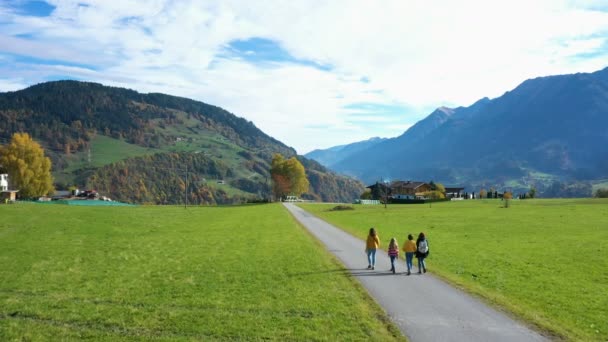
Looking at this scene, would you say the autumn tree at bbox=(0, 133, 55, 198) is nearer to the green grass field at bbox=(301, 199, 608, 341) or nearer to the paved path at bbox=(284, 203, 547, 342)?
the green grass field at bbox=(301, 199, 608, 341)

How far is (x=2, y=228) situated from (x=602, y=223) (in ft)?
215

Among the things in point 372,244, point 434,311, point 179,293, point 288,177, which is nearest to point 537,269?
point 372,244

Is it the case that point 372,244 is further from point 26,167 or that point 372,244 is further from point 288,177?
point 288,177

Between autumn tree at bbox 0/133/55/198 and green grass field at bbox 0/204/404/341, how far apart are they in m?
92.7

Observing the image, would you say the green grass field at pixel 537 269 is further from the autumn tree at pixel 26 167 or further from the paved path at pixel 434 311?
the autumn tree at pixel 26 167

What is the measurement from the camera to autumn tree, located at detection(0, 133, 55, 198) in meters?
118

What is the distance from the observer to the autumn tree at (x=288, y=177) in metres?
152

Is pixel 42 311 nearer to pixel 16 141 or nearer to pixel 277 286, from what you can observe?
pixel 277 286

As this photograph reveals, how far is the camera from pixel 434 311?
17875 mm

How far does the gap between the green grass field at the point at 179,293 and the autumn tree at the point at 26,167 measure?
92.7 m

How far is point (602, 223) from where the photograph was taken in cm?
5522

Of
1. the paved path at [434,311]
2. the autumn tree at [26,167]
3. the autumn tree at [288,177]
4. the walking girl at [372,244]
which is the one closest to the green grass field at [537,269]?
the paved path at [434,311]

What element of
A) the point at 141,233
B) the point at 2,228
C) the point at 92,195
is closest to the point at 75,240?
the point at 141,233

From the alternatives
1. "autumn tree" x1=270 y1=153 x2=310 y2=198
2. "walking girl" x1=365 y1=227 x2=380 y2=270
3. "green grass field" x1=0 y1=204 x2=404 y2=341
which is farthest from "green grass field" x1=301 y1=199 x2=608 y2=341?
"autumn tree" x1=270 y1=153 x2=310 y2=198
